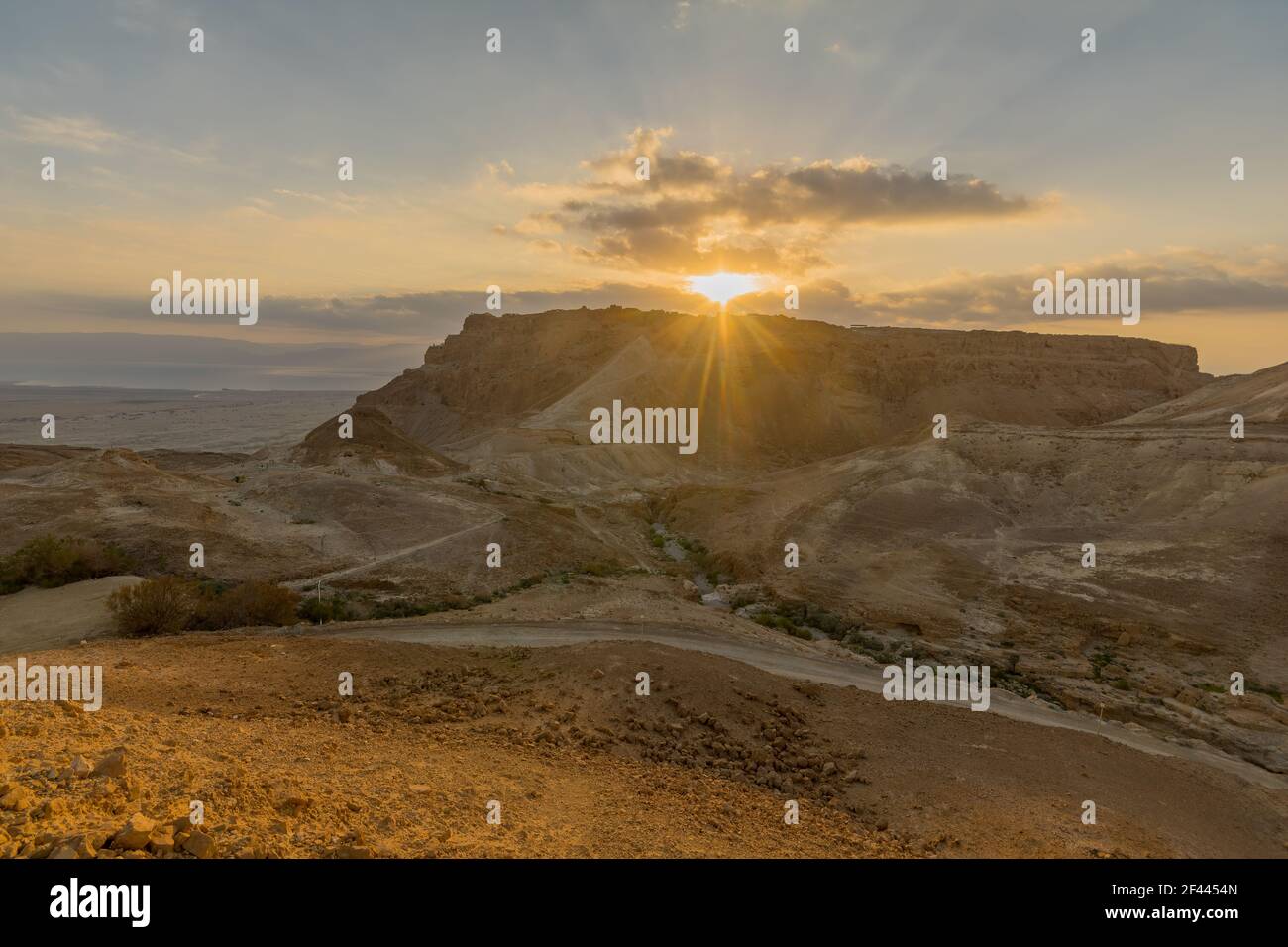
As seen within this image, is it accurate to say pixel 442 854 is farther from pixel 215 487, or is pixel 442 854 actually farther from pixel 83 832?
pixel 215 487

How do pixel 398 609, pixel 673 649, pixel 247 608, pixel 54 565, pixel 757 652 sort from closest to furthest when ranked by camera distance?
pixel 673 649
pixel 757 652
pixel 247 608
pixel 54 565
pixel 398 609

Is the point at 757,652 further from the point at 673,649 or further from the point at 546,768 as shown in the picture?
the point at 546,768

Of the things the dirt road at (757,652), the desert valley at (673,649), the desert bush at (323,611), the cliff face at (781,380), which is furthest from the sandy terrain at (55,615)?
the cliff face at (781,380)

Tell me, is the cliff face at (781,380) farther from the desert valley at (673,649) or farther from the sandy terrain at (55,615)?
the sandy terrain at (55,615)

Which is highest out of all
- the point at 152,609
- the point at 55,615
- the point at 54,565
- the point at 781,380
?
the point at 781,380

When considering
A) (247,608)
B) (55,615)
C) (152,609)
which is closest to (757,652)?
(247,608)

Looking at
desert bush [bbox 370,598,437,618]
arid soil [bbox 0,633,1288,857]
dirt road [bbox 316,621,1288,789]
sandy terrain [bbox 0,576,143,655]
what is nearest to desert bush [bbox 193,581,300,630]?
dirt road [bbox 316,621,1288,789]
